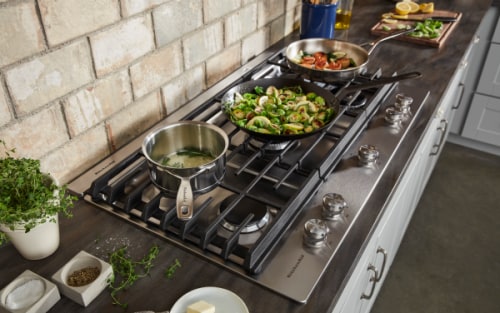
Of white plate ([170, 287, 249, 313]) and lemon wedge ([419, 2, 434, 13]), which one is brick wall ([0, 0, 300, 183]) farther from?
lemon wedge ([419, 2, 434, 13])

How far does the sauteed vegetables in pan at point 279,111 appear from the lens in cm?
98

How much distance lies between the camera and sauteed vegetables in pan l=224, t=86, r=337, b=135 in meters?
0.98

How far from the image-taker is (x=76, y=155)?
92cm

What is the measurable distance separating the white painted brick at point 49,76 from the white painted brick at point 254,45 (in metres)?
0.64

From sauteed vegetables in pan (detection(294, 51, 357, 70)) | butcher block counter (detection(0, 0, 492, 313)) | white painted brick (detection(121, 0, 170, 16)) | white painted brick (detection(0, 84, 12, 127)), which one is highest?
white painted brick (detection(121, 0, 170, 16))

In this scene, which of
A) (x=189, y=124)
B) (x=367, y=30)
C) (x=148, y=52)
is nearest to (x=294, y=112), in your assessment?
(x=189, y=124)

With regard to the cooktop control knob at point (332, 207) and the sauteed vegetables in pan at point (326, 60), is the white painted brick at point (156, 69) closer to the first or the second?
the sauteed vegetables in pan at point (326, 60)

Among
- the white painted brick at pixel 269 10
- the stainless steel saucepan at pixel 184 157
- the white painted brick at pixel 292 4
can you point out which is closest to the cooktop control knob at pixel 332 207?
the stainless steel saucepan at pixel 184 157

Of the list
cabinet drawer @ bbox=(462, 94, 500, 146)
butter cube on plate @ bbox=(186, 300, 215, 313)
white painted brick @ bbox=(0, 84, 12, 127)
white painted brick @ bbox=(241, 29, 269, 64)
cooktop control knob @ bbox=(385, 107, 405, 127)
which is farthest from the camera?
cabinet drawer @ bbox=(462, 94, 500, 146)

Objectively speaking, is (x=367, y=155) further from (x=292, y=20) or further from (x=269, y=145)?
(x=292, y=20)

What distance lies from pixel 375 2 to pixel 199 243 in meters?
1.68

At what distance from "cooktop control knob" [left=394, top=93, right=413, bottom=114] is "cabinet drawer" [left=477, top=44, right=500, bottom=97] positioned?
1250 mm

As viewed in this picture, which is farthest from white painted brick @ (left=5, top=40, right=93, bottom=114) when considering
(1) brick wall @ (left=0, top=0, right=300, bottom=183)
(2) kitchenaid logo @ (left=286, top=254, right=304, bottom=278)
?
(2) kitchenaid logo @ (left=286, top=254, right=304, bottom=278)

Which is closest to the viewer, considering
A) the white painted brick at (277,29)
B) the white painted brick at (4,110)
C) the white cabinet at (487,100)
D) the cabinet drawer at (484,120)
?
the white painted brick at (4,110)
